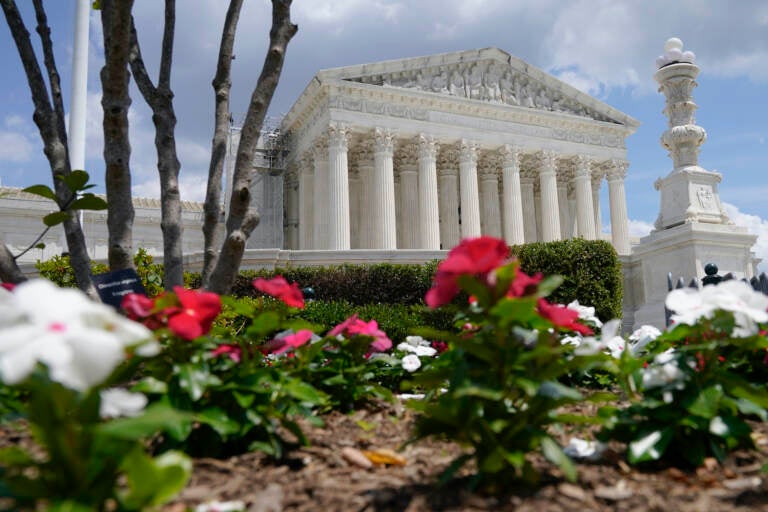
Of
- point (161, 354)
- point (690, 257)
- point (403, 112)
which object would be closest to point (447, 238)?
point (403, 112)

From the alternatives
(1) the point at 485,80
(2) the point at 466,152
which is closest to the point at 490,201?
(2) the point at 466,152

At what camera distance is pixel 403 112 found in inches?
1371

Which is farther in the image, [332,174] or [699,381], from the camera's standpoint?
[332,174]

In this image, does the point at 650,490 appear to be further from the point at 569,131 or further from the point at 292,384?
the point at 569,131

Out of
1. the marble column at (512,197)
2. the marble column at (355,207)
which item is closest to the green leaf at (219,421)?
the marble column at (512,197)

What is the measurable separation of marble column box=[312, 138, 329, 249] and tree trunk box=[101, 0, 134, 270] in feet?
98.7

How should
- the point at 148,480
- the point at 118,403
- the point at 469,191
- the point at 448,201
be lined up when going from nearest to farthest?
the point at 148,480
the point at 118,403
the point at 469,191
the point at 448,201

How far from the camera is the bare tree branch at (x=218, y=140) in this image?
4996 mm

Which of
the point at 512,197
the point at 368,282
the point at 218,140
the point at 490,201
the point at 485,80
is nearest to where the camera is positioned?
the point at 218,140

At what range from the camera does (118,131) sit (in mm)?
4191

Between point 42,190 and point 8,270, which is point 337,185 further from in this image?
point 42,190

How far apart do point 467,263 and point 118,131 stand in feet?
10.7

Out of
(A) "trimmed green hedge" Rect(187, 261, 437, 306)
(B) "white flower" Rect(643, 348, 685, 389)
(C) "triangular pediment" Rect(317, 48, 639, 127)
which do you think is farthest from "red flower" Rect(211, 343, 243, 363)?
(C) "triangular pediment" Rect(317, 48, 639, 127)

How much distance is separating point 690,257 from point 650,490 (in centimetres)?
1062
